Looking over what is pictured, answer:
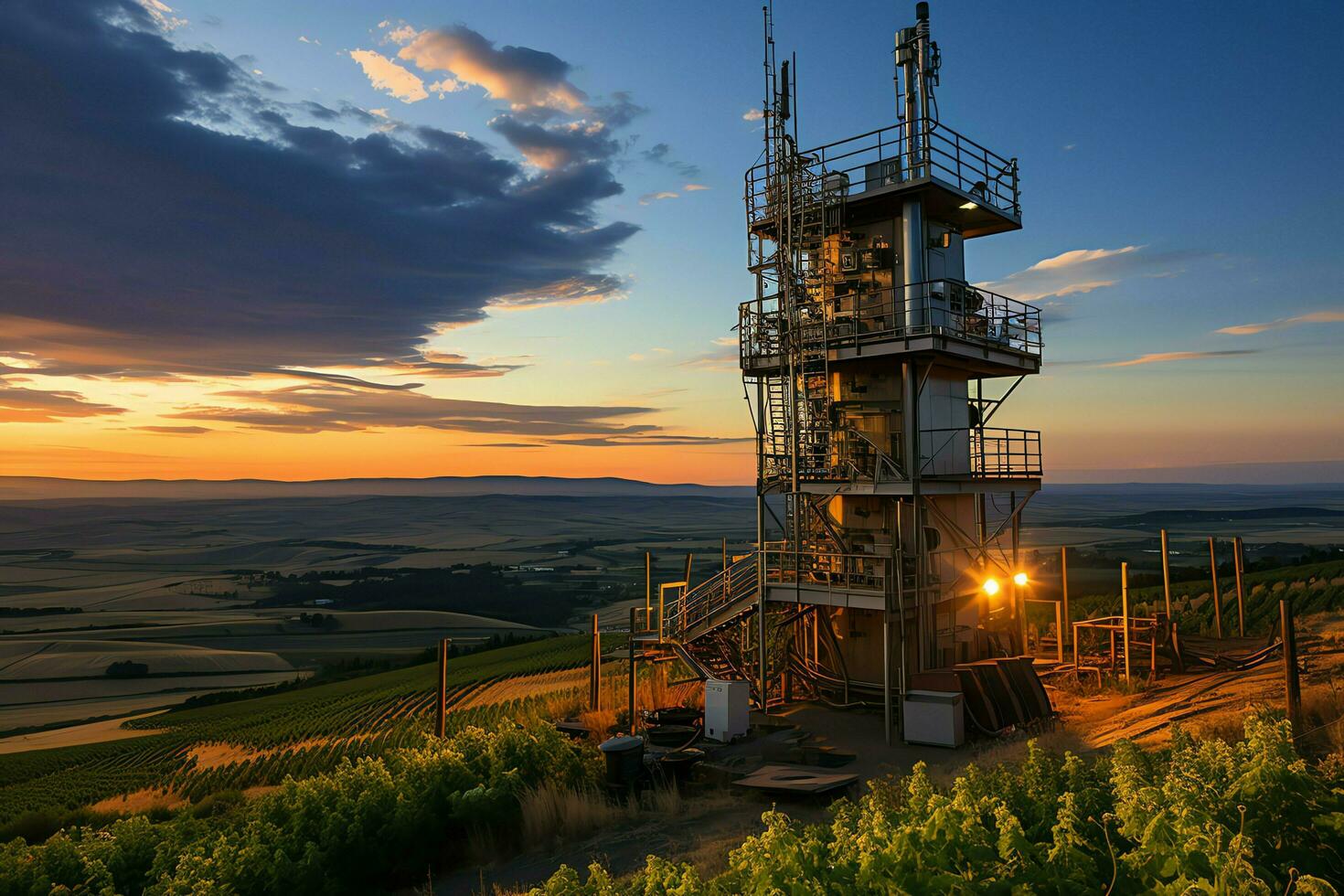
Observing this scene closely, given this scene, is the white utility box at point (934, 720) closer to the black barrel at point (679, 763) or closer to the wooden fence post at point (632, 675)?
the black barrel at point (679, 763)

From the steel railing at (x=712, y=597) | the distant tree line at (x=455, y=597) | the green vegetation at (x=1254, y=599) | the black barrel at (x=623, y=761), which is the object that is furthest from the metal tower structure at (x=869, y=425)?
the distant tree line at (x=455, y=597)

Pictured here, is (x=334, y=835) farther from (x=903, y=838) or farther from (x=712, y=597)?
(x=712, y=597)

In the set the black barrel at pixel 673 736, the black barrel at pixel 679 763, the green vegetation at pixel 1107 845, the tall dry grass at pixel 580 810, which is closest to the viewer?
the green vegetation at pixel 1107 845

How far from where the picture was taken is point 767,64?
25.9 meters

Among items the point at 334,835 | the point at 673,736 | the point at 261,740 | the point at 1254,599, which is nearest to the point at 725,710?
the point at 673,736

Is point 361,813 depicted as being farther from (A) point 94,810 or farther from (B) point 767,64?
(A) point 94,810

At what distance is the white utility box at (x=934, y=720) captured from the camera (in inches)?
792

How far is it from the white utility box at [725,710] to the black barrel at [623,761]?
4.01m

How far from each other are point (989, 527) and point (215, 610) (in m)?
177

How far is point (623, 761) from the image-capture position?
56.3 ft

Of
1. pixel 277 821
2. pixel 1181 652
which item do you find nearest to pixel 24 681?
pixel 277 821

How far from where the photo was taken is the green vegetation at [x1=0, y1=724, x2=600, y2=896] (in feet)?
40.2

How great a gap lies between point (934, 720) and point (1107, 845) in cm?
1436

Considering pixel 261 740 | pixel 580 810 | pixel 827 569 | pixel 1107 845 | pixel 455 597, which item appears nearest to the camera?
pixel 1107 845
